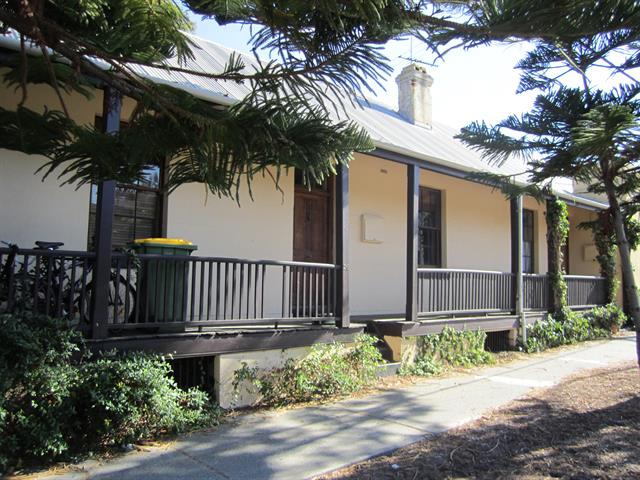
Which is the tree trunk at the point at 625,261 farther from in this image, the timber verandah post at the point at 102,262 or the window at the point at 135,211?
the window at the point at 135,211

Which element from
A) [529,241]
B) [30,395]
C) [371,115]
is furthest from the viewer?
[529,241]

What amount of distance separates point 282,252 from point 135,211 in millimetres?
2477

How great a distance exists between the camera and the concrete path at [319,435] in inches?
160

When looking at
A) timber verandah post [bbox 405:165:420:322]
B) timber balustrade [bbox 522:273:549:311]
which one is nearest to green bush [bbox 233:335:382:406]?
timber verandah post [bbox 405:165:420:322]

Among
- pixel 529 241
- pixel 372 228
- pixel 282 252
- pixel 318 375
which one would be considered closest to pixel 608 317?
pixel 529 241

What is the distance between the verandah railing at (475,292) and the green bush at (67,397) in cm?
459

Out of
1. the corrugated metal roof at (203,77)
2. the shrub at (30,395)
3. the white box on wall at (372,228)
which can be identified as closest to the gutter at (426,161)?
the white box on wall at (372,228)

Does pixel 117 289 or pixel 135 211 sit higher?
pixel 135 211

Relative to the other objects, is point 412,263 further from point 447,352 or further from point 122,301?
point 122,301

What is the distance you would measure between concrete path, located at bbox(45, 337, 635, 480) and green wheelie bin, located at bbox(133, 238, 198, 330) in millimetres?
1296

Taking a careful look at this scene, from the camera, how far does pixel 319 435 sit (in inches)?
193

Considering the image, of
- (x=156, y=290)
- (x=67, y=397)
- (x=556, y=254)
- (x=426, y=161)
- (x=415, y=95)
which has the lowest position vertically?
(x=67, y=397)

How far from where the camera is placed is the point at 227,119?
9.02 feet

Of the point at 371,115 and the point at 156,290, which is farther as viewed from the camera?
the point at 371,115
